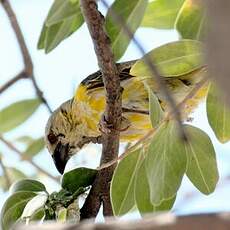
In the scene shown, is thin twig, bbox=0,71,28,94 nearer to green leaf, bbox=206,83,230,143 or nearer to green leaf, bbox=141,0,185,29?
green leaf, bbox=141,0,185,29

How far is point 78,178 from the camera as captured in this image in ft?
7.00

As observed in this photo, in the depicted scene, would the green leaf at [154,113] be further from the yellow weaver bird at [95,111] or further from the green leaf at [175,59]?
the yellow weaver bird at [95,111]

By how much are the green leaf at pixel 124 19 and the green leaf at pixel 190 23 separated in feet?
0.41

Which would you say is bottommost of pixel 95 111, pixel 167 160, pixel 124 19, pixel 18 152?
pixel 95 111

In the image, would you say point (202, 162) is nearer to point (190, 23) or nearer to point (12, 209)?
point (190, 23)

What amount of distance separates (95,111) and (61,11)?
149 centimetres

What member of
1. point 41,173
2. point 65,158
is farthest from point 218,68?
point 65,158

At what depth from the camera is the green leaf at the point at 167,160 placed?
5.33ft

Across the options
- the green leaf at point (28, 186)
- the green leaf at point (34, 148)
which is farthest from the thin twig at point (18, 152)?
the green leaf at point (28, 186)

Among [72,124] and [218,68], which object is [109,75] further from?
[72,124]

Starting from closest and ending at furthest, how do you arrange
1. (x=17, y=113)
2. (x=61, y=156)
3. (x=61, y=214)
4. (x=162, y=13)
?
1. (x=61, y=214)
2. (x=162, y=13)
3. (x=17, y=113)
4. (x=61, y=156)

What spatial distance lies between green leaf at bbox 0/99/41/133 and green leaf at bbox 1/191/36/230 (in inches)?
38.6

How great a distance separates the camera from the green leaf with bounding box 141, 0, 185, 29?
2.08 metres

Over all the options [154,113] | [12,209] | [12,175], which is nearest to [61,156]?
[12,175]
